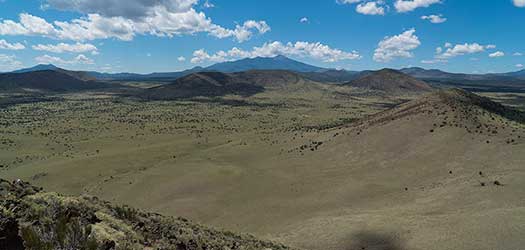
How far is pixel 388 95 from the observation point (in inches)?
7677

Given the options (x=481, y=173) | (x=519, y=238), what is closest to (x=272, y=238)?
(x=519, y=238)

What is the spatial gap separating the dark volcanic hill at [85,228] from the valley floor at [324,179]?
7.78 m

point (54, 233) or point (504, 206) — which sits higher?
point (54, 233)

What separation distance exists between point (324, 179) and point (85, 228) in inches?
1196

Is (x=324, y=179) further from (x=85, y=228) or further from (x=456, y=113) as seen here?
(x=85, y=228)

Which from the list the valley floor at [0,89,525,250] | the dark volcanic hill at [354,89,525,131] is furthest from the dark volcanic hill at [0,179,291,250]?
the dark volcanic hill at [354,89,525,131]

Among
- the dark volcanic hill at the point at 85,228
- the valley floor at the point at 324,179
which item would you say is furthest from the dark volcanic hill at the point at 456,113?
the dark volcanic hill at the point at 85,228

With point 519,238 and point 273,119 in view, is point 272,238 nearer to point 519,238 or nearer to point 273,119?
point 519,238

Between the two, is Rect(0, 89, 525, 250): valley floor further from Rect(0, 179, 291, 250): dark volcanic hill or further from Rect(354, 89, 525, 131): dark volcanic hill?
Rect(0, 179, 291, 250): dark volcanic hill

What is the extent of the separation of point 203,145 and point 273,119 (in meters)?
41.4

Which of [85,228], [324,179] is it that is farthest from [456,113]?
[85,228]

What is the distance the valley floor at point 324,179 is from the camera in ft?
73.5

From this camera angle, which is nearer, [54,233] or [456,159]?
[54,233]

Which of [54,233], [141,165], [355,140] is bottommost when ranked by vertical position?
[141,165]
